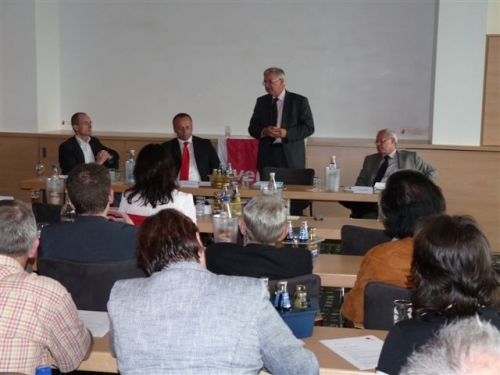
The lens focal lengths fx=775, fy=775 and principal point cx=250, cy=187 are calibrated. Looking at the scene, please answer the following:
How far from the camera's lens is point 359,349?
2791 mm

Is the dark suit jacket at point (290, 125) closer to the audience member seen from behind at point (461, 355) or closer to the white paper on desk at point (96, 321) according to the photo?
the white paper on desk at point (96, 321)

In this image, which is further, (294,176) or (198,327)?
(294,176)

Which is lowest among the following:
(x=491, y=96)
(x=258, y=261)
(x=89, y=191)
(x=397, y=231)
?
(x=258, y=261)

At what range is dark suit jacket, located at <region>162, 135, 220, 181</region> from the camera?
7.38 meters

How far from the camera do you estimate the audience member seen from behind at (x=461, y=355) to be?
1.25m

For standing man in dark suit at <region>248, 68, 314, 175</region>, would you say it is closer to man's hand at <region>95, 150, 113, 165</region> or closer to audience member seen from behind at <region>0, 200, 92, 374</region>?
man's hand at <region>95, 150, 113, 165</region>

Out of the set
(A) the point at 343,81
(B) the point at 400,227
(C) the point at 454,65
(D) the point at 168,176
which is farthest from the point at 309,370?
(A) the point at 343,81

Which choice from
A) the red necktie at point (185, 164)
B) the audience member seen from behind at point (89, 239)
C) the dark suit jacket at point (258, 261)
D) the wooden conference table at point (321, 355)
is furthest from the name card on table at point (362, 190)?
the wooden conference table at point (321, 355)

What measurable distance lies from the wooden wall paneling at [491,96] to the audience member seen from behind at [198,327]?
19.7ft

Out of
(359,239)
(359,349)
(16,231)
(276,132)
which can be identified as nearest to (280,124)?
(276,132)

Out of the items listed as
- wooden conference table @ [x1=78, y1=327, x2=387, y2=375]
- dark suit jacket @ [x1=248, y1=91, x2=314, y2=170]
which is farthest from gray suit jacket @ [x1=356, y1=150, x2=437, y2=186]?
wooden conference table @ [x1=78, y1=327, x2=387, y2=375]

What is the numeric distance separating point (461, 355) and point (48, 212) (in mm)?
4341

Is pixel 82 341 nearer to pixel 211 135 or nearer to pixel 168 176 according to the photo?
pixel 168 176

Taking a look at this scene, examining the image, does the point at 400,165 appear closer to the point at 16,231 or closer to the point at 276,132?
the point at 276,132
